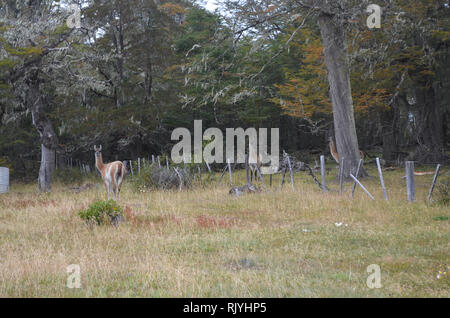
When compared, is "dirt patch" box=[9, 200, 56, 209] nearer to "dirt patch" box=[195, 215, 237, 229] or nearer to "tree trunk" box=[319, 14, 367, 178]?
"dirt patch" box=[195, 215, 237, 229]

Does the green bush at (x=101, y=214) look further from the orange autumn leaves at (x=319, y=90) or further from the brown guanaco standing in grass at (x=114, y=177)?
the orange autumn leaves at (x=319, y=90)

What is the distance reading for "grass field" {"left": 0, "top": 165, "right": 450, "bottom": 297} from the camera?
5488 millimetres

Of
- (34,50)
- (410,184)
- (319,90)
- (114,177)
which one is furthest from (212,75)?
(410,184)

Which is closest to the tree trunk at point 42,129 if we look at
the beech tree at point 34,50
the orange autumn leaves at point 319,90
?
the beech tree at point 34,50

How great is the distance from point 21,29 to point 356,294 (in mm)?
18405

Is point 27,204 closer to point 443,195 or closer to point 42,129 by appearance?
point 42,129

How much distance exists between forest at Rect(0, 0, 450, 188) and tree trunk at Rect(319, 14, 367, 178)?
0.25 ft

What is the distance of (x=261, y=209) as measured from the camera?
38.1ft

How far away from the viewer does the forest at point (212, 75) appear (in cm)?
1742

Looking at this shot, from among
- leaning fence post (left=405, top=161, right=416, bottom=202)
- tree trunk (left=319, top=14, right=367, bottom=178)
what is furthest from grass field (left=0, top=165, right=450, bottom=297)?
tree trunk (left=319, top=14, right=367, bottom=178)

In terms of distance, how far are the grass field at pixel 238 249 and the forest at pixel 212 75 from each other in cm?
760

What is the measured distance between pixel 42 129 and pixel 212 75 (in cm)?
945

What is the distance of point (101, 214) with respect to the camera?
393 inches
